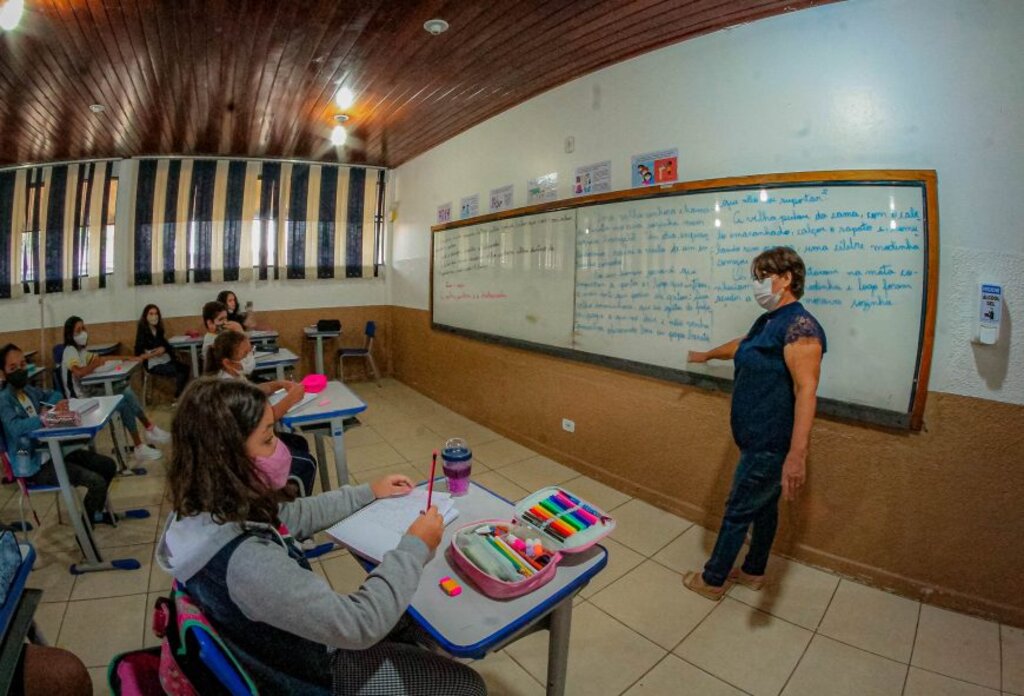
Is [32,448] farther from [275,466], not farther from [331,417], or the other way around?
[275,466]

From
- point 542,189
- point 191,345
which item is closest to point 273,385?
point 542,189

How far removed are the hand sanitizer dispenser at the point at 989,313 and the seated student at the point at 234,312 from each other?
595cm

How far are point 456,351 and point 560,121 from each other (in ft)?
7.98

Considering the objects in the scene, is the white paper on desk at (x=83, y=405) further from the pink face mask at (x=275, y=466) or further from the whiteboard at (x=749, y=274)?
the whiteboard at (x=749, y=274)

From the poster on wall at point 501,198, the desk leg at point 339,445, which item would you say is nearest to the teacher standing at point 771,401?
the desk leg at point 339,445

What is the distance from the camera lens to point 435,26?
2.56 m

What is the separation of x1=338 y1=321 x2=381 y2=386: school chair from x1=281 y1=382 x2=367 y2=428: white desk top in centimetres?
335

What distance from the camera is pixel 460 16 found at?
97.9 inches

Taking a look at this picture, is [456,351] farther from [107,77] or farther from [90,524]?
[107,77]

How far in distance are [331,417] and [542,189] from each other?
93.0 inches

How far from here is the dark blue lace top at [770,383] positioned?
187 cm

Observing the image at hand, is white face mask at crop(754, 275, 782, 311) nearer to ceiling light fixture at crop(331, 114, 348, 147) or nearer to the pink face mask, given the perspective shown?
the pink face mask

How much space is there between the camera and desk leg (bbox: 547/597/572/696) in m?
1.23

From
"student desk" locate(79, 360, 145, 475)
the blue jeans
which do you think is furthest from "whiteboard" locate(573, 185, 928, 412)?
"student desk" locate(79, 360, 145, 475)
